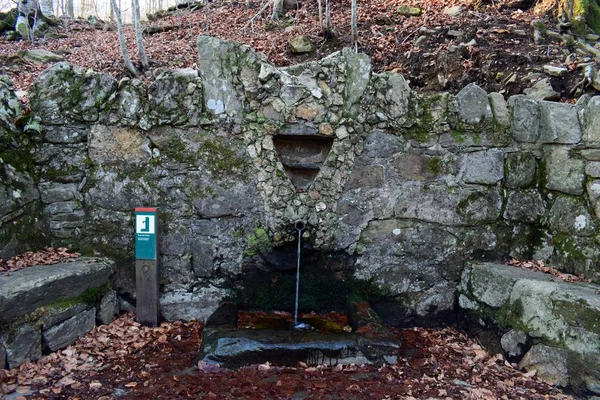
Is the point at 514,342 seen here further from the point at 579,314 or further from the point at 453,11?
the point at 453,11

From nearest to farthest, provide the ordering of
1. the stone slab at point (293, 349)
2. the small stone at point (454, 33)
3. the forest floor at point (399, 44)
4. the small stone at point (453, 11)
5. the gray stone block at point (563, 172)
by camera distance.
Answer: the stone slab at point (293, 349)
the gray stone block at point (563, 172)
the forest floor at point (399, 44)
the small stone at point (454, 33)
the small stone at point (453, 11)

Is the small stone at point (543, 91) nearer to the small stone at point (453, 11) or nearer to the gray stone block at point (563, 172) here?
the gray stone block at point (563, 172)

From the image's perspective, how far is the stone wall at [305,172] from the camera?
11.9 feet

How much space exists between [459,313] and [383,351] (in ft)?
4.34

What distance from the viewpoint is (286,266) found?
382 cm

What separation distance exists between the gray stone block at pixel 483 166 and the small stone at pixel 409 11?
191 inches

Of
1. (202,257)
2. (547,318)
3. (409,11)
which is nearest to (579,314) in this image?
(547,318)

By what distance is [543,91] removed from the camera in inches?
191

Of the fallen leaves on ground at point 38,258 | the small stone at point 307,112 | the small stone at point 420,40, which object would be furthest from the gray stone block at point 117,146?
the small stone at point 420,40

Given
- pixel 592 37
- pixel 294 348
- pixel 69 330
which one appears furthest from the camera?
pixel 592 37

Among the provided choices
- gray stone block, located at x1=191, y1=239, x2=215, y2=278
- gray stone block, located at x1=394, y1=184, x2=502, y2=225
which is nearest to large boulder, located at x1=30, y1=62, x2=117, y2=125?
gray stone block, located at x1=191, y1=239, x2=215, y2=278

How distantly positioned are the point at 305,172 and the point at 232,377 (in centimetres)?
200

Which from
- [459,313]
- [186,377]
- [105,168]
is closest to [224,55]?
[105,168]

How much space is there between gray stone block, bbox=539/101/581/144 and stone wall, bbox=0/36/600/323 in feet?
0.04
